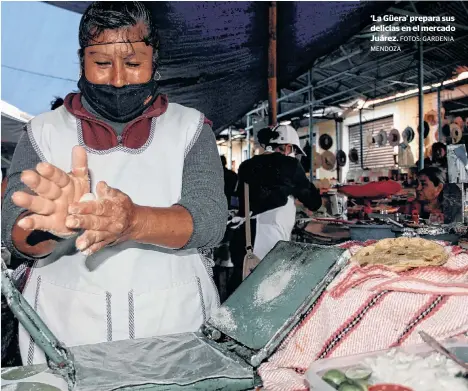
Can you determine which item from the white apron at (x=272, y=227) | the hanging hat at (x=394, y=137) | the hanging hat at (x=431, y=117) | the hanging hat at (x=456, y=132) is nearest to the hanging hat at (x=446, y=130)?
the hanging hat at (x=456, y=132)

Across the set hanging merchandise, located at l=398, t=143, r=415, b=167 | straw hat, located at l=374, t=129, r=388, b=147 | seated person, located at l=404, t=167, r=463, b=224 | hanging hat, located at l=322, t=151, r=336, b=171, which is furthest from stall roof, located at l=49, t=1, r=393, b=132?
hanging hat, located at l=322, t=151, r=336, b=171

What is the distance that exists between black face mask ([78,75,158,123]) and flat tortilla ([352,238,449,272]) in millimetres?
679

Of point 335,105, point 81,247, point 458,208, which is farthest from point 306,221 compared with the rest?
point 335,105

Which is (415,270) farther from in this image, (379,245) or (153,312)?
(153,312)

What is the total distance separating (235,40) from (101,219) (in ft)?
13.1

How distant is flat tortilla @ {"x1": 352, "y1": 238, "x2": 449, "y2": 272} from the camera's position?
106 centimetres

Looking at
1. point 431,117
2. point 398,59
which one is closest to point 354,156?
point 431,117

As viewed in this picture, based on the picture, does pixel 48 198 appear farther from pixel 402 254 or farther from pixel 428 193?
pixel 428 193

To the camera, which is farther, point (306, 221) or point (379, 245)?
point (306, 221)

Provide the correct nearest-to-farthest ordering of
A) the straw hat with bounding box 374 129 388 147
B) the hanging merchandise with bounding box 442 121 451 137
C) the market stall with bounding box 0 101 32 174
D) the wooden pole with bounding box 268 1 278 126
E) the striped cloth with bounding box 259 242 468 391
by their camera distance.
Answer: the striped cloth with bounding box 259 242 468 391, the wooden pole with bounding box 268 1 278 126, the market stall with bounding box 0 101 32 174, the hanging merchandise with bounding box 442 121 451 137, the straw hat with bounding box 374 129 388 147

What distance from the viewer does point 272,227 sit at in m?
3.70

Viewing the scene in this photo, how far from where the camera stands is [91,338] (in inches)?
46.3

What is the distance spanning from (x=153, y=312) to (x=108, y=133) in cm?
48

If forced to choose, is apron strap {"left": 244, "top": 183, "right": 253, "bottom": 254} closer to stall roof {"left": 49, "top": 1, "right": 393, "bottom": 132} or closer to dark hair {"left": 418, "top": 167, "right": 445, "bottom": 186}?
stall roof {"left": 49, "top": 1, "right": 393, "bottom": 132}
